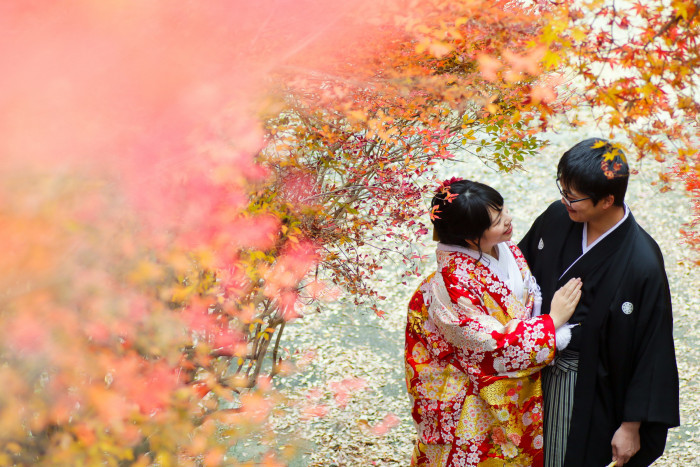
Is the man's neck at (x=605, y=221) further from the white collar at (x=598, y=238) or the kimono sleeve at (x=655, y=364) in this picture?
the kimono sleeve at (x=655, y=364)

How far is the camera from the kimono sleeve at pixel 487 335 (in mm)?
2303

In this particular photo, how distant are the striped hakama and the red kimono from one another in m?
0.05

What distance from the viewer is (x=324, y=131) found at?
2.64 m

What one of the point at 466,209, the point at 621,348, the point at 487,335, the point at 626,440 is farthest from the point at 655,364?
the point at 466,209

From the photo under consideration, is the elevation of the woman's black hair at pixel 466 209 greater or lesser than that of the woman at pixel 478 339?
greater

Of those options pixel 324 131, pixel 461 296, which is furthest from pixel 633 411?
pixel 324 131

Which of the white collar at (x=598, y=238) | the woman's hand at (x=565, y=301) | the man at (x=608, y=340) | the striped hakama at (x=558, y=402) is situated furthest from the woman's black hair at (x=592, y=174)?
the striped hakama at (x=558, y=402)

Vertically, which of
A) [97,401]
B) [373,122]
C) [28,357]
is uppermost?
[373,122]

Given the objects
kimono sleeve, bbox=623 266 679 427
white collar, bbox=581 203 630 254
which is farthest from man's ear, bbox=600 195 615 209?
kimono sleeve, bbox=623 266 679 427

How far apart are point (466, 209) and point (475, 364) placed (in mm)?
632

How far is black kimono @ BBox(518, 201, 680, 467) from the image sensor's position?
225 cm

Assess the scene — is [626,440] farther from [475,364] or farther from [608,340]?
[475,364]

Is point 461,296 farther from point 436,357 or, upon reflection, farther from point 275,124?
point 275,124

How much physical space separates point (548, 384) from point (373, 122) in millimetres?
1287
